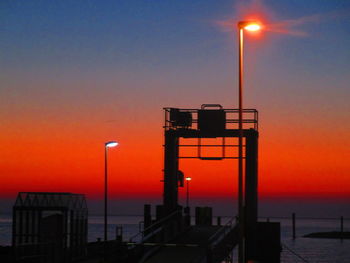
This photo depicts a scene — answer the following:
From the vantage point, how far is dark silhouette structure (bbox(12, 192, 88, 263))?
2670 centimetres

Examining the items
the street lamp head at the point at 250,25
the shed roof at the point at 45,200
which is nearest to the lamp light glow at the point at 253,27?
the street lamp head at the point at 250,25

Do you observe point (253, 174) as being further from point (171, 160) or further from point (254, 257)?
point (254, 257)

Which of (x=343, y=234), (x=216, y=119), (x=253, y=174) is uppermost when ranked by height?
(x=216, y=119)

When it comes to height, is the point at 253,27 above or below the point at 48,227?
above

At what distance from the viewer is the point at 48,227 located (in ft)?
87.8

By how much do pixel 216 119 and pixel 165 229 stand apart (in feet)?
23.1

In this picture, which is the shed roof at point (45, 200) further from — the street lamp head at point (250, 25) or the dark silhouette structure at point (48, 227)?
the street lamp head at point (250, 25)

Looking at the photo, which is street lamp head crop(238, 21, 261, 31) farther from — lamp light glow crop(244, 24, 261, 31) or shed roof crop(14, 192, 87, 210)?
shed roof crop(14, 192, 87, 210)

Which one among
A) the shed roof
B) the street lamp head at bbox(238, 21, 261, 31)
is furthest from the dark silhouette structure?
the street lamp head at bbox(238, 21, 261, 31)

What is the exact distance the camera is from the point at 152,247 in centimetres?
3412

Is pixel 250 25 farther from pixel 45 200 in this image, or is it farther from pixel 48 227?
pixel 45 200

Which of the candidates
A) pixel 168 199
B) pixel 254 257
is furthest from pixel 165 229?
pixel 254 257

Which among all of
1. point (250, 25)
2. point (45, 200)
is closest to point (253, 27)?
point (250, 25)

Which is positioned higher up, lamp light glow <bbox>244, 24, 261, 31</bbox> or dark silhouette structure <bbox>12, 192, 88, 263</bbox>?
lamp light glow <bbox>244, 24, 261, 31</bbox>
